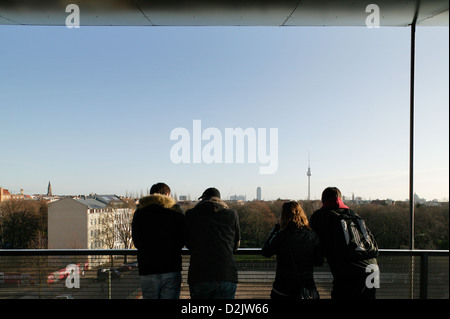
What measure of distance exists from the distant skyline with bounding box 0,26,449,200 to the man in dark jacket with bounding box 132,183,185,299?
1605 mm

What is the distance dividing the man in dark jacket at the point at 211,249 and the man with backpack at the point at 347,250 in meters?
0.79

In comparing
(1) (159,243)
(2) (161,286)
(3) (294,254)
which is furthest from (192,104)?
(3) (294,254)

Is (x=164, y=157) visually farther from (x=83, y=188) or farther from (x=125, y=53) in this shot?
(x=125, y=53)

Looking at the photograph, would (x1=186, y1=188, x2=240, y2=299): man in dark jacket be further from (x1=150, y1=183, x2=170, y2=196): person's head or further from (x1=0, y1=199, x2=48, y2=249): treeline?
(x1=0, y1=199, x2=48, y2=249): treeline

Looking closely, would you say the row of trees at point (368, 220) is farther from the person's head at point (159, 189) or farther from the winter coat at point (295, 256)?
the person's head at point (159, 189)

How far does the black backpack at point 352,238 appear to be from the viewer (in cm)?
222

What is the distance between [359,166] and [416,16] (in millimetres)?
2782

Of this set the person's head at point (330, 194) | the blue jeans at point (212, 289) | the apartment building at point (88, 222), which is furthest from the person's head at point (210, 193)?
the apartment building at point (88, 222)

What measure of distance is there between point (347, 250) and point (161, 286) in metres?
1.60

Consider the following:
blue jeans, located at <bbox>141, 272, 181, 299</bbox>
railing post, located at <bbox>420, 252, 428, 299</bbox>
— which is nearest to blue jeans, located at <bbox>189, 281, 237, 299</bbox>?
blue jeans, located at <bbox>141, 272, 181, 299</bbox>

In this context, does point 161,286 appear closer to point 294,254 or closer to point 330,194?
point 294,254

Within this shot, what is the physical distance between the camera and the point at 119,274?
2.81 m

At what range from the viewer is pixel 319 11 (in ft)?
10.0
